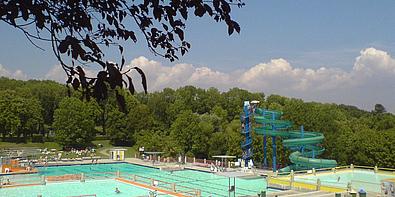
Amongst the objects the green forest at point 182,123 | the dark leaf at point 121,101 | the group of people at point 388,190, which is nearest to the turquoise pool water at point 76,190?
the green forest at point 182,123

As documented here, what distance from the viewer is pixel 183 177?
27250 mm

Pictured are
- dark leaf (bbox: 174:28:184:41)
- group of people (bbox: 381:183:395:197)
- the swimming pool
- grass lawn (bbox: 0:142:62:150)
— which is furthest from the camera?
grass lawn (bbox: 0:142:62:150)

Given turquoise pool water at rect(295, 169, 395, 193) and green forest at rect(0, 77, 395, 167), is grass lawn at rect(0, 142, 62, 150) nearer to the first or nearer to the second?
green forest at rect(0, 77, 395, 167)

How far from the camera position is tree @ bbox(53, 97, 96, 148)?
42.1 m

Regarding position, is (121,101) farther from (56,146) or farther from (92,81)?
(56,146)

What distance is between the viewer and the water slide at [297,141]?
25.8 meters

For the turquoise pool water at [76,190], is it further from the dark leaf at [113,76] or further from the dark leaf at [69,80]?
the dark leaf at [113,76]

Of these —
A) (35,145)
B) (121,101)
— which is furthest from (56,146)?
(121,101)

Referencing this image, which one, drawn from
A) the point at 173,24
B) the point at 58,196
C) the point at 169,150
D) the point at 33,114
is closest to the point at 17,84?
the point at 33,114

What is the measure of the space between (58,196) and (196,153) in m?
16.9

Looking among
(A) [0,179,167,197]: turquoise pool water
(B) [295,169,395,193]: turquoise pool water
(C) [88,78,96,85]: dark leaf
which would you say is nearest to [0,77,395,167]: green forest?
(B) [295,169,395,193]: turquoise pool water

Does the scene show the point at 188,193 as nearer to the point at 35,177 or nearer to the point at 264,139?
the point at 35,177

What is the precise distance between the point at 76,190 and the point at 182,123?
Result: 15.1 metres

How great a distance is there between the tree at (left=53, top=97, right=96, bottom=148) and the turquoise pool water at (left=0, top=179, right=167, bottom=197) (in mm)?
17940
